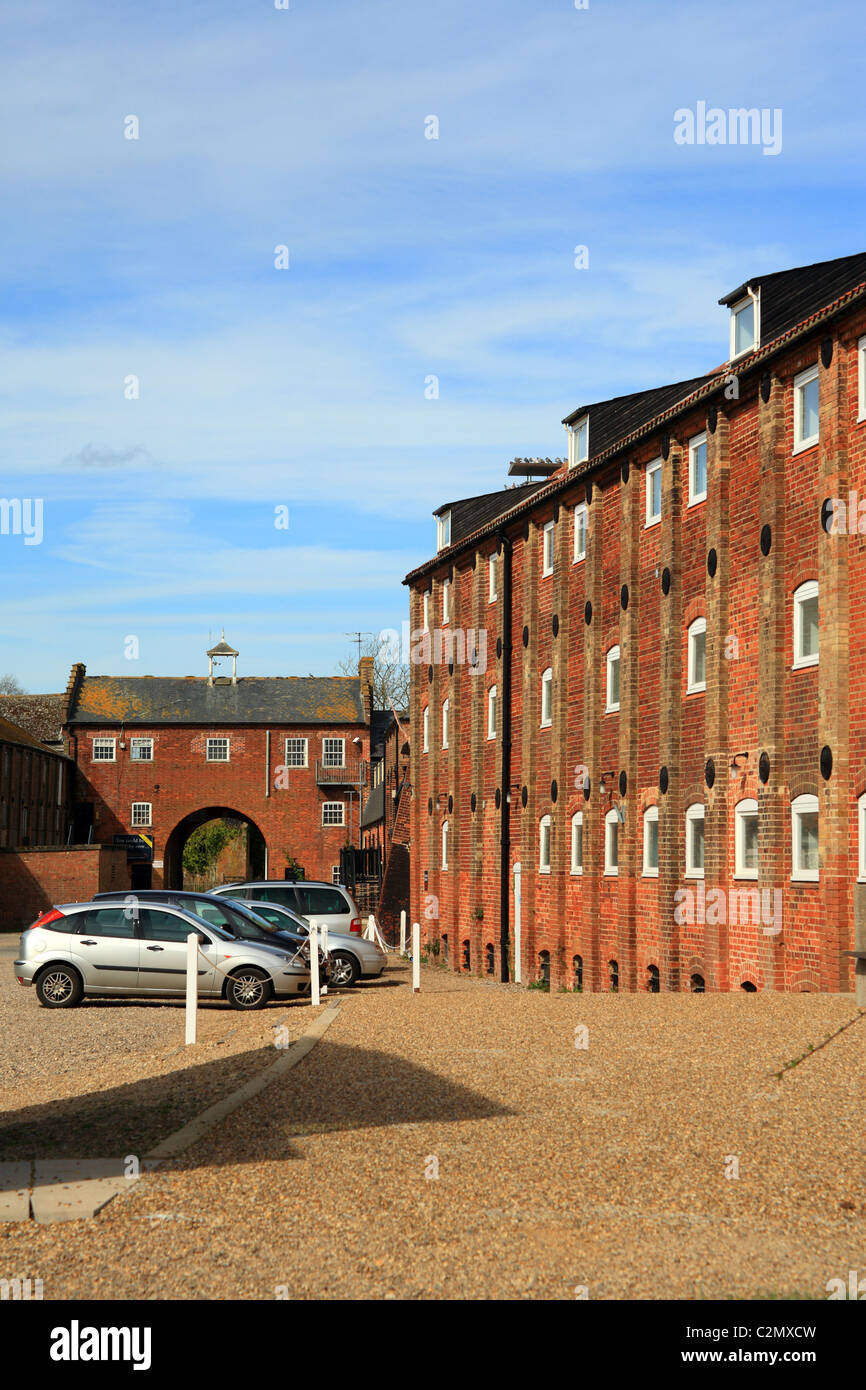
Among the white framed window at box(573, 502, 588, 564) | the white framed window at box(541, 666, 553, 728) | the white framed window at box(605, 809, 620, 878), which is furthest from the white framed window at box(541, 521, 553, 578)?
the white framed window at box(605, 809, 620, 878)

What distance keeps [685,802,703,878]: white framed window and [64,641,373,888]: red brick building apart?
1763 inches

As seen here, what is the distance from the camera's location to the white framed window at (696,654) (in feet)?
74.5

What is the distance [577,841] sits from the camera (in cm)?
2850

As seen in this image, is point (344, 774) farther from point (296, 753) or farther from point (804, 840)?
point (804, 840)

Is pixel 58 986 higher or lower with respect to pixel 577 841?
lower

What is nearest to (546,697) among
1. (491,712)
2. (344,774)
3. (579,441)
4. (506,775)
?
(506,775)

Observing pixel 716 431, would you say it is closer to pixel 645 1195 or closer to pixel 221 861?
pixel 645 1195

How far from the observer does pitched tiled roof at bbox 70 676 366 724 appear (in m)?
69.5

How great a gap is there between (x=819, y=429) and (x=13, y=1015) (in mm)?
12680

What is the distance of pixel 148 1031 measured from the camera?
52.9 feet

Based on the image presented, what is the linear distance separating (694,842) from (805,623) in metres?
4.77

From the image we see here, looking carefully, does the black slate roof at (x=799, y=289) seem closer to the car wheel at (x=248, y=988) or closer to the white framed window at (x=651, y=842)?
the white framed window at (x=651, y=842)

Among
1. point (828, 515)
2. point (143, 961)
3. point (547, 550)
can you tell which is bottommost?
point (143, 961)

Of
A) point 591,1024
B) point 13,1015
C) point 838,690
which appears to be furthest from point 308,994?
point 838,690
